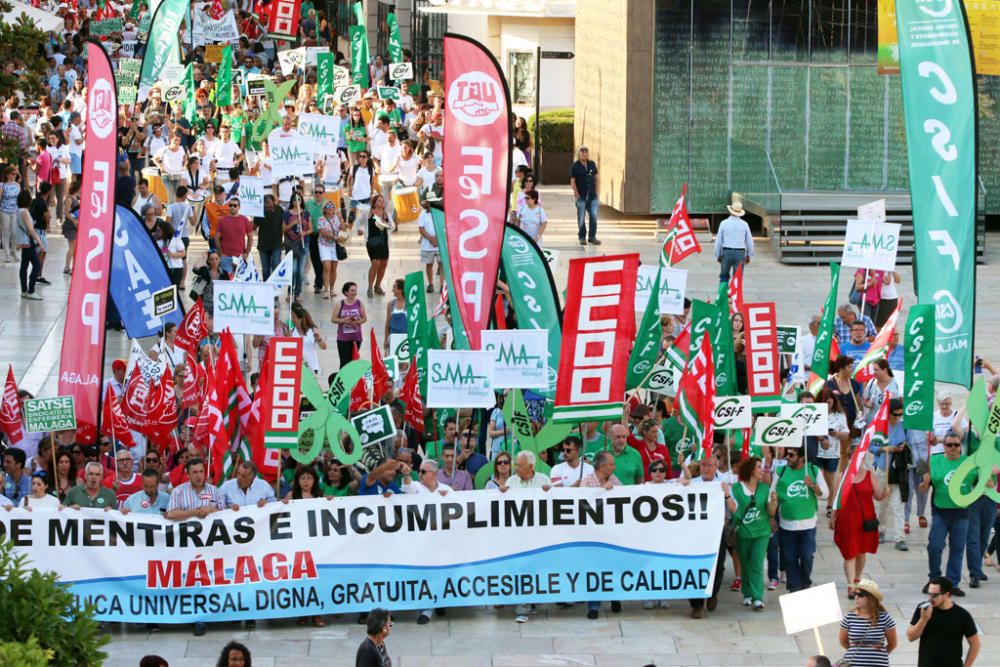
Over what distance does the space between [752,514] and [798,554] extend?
0.57 m

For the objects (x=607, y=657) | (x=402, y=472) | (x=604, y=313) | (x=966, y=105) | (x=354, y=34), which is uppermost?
(x=354, y=34)

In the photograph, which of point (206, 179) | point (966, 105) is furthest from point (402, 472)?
point (206, 179)

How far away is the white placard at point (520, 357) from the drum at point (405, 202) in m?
13.7

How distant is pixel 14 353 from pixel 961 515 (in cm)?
1160

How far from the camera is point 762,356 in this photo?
16062 millimetres

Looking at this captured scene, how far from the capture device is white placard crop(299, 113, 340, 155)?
25.5 meters

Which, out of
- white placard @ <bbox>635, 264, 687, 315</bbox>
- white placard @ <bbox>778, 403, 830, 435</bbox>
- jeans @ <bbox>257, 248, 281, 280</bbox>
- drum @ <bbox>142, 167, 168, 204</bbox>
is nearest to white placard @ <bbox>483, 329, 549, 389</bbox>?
white placard @ <bbox>778, 403, 830, 435</bbox>

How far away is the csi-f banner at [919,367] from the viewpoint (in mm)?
14133

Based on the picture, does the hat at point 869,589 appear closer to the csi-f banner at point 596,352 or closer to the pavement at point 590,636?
the pavement at point 590,636

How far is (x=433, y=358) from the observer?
1474cm

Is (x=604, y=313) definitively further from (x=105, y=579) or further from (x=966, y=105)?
(x=105, y=579)

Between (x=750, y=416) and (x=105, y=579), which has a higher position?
(x=750, y=416)

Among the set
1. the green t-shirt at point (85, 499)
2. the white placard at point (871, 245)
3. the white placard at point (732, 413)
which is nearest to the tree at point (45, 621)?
the green t-shirt at point (85, 499)

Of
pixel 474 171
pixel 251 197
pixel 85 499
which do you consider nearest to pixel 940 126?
pixel 474 171
